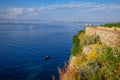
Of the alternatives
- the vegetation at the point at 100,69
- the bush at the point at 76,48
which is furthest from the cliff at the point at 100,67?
the bush at the point at 76,48

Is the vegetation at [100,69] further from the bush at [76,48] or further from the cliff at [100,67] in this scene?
the bush at [76,48]

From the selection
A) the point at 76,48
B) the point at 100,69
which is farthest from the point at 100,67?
the point at 76,48

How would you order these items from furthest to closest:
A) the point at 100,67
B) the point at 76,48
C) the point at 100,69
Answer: the point at 76,48 < the point at 100,67 < the point at 100,69

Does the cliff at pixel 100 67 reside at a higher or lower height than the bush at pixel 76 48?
higher

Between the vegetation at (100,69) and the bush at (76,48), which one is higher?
the vegetation at (100,69)

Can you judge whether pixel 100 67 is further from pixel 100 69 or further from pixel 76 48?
pixel 76 48

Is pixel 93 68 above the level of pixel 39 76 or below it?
above

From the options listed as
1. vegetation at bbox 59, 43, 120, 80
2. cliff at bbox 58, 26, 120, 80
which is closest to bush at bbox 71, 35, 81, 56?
cliff at bbox 58, 26, 120, 80

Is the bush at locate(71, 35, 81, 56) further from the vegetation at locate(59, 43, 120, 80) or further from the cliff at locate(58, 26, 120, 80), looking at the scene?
the vegetation at locate(59, 43, 120, 80)

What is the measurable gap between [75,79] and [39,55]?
55582 millimetres

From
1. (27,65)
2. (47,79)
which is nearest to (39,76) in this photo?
(47,79)

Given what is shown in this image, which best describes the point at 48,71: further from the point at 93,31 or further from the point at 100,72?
the point at 100,72

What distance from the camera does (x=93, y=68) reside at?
15883 mm

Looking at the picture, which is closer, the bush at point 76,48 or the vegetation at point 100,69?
the vegetation at point 100,69
